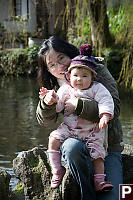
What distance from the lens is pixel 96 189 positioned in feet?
7.87

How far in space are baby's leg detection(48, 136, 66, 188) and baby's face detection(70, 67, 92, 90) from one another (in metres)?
0.38

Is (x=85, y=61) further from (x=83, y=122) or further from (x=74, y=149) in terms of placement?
(x=74, y=149)

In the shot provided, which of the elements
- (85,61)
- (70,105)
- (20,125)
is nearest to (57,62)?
(85,61)

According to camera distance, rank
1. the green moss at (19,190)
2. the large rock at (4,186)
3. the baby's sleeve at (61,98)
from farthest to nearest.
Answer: the green moss at (19,190), the large rock at (4,186), the baby's sleeve at (61,98)

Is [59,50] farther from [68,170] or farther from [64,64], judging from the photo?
[68,170]

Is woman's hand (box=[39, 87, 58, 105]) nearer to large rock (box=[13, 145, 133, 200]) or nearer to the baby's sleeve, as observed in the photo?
the baby's sleeve

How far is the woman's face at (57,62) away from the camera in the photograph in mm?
2662

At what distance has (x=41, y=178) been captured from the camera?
106 inches

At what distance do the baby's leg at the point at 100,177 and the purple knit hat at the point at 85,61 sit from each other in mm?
576

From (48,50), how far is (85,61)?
1.09ft

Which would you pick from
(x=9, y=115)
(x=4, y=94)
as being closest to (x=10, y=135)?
(x=9, y=115)

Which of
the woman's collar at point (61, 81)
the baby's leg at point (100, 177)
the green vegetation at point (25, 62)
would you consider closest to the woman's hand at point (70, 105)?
the woman's collar at point (61, 81)

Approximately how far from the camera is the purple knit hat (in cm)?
249

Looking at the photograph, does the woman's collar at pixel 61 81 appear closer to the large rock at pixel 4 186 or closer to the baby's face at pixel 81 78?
the baby's face at pixel 81 78
